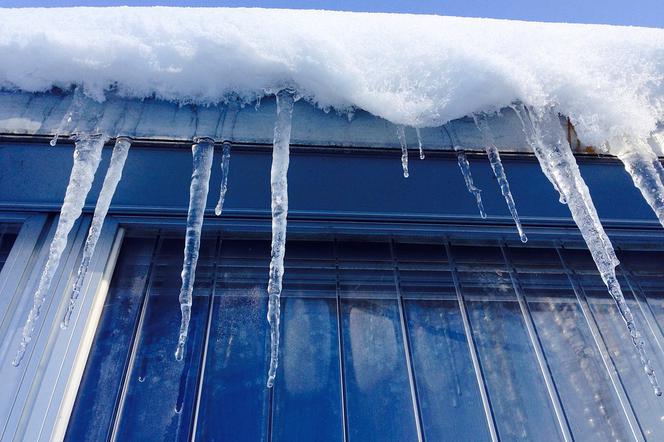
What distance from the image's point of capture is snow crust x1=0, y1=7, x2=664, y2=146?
4.07 ft

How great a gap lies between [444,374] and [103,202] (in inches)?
35.5

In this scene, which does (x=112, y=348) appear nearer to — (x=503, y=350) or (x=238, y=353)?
(x=238, y=353)

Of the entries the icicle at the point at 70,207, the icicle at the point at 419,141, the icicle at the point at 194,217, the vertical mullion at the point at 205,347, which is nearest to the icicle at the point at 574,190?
the icicle at the point at 419,141

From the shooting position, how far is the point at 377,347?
1.41 m

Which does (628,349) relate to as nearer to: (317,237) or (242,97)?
(317,237)

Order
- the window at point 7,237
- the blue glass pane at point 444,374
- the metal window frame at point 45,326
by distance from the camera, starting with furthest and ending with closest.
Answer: the window at point 7,237 < the blue glass pane at point 444,374 < the metal window frame at point 45,326

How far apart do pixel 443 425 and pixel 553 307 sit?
1.64ft

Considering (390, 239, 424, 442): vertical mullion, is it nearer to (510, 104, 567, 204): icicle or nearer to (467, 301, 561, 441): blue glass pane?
(467, 301, 561, 441): blue glass pane

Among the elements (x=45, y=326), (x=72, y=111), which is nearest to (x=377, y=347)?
(x=45, y=326)

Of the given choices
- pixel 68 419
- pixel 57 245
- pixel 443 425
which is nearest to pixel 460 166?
pixel 443 425

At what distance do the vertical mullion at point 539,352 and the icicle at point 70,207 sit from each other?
1142 mm

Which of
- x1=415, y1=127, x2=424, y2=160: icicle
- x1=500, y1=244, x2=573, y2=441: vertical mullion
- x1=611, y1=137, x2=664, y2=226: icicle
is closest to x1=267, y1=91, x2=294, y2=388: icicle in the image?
x1=415, y1=127, x2=424, y2=160: icicle

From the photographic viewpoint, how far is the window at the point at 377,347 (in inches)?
49.5

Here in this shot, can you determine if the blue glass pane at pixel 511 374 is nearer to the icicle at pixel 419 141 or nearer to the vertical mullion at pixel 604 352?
the vertical mullion at pixel 604 352
